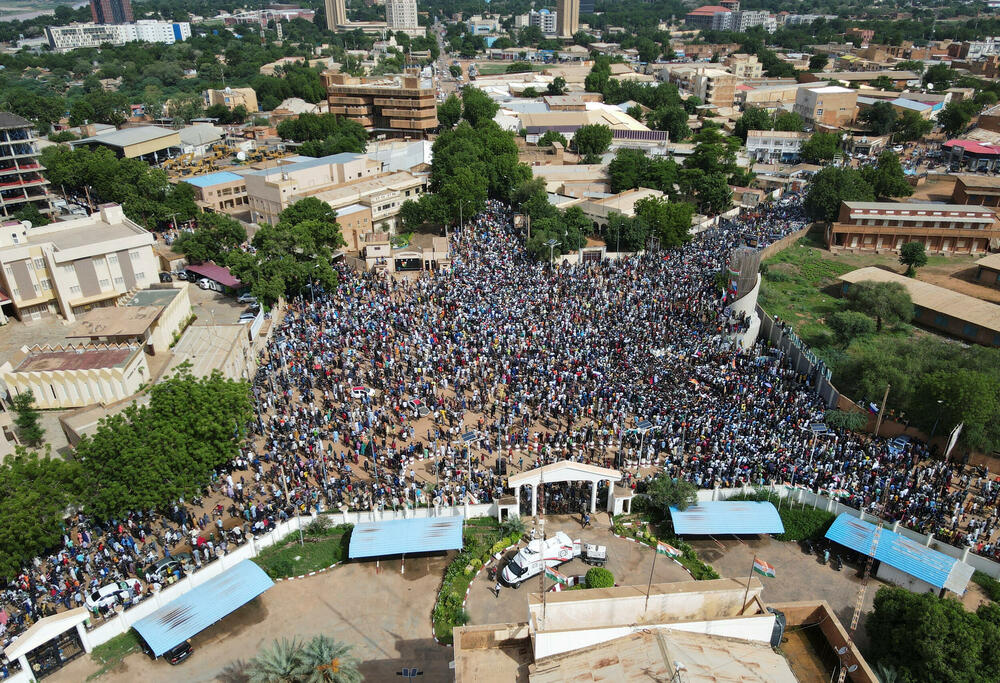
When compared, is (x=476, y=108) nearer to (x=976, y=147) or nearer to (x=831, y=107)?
(x=831, y=107)

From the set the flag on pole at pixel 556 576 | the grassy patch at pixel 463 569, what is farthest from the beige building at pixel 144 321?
the flag on pole at pixel 556 576

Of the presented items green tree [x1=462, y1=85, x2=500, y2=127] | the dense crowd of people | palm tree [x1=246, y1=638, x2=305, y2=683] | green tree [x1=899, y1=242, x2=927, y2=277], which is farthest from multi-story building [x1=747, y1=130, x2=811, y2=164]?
palm tree [x1=246, y1=638, x2=305, y2=683]


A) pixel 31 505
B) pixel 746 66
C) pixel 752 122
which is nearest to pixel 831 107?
pixel 752 122

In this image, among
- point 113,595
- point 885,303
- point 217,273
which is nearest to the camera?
point 113,595

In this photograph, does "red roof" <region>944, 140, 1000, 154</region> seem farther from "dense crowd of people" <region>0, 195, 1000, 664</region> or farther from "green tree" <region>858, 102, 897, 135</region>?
"dense crowd of people" <region>0, 195, 1000, 664</region>

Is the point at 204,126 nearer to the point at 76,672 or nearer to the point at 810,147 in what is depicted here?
the point at 810,147

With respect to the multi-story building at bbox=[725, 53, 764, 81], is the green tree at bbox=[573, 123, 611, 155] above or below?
below

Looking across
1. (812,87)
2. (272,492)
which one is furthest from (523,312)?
(812,87)
